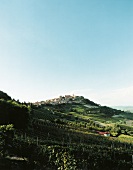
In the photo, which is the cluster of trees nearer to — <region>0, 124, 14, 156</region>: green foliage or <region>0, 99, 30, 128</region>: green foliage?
<region>0, 99, 30, 128</region>: green foliage

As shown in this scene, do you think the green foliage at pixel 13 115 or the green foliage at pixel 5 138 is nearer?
the green foliage at pixel 5 138

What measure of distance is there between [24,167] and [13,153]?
332cm

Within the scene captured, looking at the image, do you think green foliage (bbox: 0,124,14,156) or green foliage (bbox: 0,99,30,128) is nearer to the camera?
green foliage (bbox: 0,124,14,156)

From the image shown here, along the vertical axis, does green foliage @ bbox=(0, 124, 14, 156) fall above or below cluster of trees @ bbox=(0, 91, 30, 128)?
below

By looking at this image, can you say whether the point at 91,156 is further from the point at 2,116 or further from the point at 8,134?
the point at 2,116

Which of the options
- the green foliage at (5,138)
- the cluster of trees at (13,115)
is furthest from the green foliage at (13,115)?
the green foliage at (5,138)

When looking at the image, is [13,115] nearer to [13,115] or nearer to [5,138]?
[13,115]

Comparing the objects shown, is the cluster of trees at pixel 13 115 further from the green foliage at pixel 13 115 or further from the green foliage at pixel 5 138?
the green foliage at pixel 5 138

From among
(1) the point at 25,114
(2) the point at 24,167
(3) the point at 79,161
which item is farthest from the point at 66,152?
(1) the point at 25,114

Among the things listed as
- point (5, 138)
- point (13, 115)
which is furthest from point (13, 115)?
point (5, 138)

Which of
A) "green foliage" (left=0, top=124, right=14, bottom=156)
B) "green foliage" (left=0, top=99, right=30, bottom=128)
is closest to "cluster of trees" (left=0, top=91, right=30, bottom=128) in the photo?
"green foliage" (left=0, top=99, right=30, bottom=128)

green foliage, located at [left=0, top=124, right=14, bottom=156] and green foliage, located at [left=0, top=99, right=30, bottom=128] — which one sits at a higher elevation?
green foliage, located at [left=0, top=99, right=30, bottom=128]

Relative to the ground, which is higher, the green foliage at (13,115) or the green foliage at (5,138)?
the green foliage at (13,115)

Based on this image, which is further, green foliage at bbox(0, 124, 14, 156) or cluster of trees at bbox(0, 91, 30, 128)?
cluster of trees at bbox(0, 91, 30, 128)
